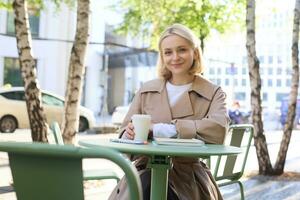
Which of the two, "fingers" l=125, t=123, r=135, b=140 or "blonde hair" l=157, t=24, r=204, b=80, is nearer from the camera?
"fingers" l=125, t=123, r=135, b=140

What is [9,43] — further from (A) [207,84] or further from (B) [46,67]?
(A) [207,84]

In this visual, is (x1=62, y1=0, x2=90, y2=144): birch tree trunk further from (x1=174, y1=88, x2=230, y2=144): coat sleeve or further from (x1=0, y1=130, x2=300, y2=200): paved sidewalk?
(x1=174, y1=88, x2=230, y2=144): coat sleeve

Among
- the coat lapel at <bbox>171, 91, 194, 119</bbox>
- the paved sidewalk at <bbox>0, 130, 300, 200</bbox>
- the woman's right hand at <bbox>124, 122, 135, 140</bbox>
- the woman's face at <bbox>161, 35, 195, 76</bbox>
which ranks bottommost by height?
the paved sidewalk at <bbox>0, 130, 300, 200</bbox>

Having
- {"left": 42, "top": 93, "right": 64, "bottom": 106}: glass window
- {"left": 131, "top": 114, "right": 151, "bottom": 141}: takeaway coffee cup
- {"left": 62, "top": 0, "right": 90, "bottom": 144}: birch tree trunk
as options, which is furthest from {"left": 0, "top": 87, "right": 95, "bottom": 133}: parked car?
{"left": 131, "top": 114, "right": 151, "bottom": 141}: takeaway coffee cup

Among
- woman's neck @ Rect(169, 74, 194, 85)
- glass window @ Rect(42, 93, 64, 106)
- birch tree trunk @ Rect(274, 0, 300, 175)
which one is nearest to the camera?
woman's neck @ Rect(169, 74, 194, 85)

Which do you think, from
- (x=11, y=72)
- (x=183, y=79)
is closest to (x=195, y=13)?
(x=183, y=79)

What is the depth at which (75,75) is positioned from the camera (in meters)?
6.67

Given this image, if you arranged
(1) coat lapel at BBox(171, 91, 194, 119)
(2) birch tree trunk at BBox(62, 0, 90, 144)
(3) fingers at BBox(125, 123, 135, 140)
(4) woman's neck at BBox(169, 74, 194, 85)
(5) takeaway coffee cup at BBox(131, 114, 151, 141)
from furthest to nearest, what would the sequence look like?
(2) birch tree trunk at BBox(62, 0, 90, 144)
(4) woman's neck at BBox(169, 74, 194, 85)
(1) coat lapel at BBox(171, 91, 194, 119)
(3) fingers at BBox(125, 123, 135, 140)
(5) takeaway coffee cup at BBox(131, 114, 151, 141)

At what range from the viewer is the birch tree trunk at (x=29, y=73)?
638 centimetres

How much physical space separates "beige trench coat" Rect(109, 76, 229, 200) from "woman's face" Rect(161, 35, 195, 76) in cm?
14

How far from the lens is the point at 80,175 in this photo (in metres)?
1.70

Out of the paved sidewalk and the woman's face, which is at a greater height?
the woman's face

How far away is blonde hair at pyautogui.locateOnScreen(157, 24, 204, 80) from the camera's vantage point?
324 centimetres

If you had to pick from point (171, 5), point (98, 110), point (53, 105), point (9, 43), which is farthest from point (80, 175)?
point (98, 110)
